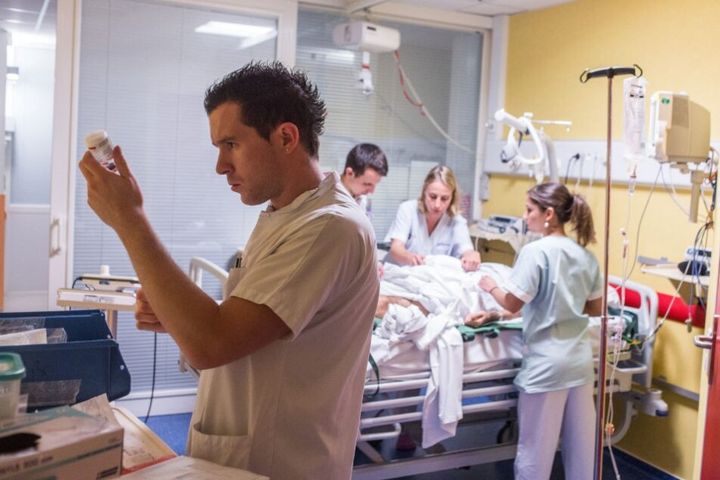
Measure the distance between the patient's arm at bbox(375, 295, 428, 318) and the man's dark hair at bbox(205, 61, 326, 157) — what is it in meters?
1.80

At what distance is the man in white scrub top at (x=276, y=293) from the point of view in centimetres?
117

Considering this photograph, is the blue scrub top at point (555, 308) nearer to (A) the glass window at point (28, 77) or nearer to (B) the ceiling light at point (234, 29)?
(B) the ceiling light at point (234, 29)

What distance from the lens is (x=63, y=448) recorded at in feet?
3.41

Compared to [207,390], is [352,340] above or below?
above

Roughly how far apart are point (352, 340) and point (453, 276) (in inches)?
81.1

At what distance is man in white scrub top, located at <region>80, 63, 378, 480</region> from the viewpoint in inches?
46.2

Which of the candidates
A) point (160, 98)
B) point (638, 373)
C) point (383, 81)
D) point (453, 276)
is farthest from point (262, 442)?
point (383, 81)

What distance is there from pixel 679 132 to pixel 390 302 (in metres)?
1.31

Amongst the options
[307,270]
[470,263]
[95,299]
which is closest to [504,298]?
[470,263]

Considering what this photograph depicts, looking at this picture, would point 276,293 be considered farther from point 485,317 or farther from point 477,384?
point 477,384

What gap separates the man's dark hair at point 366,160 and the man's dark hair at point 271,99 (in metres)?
2.09

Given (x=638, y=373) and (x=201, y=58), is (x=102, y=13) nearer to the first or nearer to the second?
(x=201, y=58)

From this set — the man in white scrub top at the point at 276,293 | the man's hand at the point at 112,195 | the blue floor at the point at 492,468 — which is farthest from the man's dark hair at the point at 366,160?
the man's hand at the point at 112,195

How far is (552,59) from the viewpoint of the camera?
13.9 ft
